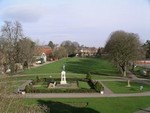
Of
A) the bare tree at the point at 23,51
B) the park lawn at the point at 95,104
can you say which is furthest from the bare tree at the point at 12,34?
the park lawn at the point at 95,104

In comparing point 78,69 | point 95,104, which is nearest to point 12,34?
point 78,69

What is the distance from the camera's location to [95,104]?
34.2m

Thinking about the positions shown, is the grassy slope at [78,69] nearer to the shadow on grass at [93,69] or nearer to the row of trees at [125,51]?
the shadow on grass at [93,69]

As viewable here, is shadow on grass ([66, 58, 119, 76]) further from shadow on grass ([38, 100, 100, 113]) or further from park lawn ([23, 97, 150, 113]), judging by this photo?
shadow on grass ([38, 100, 100, 113])

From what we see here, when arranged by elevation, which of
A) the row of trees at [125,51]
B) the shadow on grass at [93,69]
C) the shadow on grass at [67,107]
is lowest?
the shadow on grass at [67,107]

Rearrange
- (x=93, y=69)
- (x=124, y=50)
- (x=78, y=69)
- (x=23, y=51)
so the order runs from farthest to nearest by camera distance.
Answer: (x=93, y=69), (x=78, y=69), (x=23, y=51), (x=124, y=50)

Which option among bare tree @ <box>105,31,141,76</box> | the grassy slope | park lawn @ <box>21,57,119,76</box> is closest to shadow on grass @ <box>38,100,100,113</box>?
bare tree @ <box>105,31,141,76</box>

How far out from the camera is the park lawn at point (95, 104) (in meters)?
31.4

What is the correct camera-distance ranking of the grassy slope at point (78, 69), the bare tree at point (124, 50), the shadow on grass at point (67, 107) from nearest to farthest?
the shadow on grass at point (67, 107) → the bare tree at point (124, 50) → the grassy slope at point (78, 69)

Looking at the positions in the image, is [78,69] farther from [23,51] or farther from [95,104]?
[95,104]

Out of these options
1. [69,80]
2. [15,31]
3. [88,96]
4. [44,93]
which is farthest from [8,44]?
[88,96]

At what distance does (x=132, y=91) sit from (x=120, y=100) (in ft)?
25.4

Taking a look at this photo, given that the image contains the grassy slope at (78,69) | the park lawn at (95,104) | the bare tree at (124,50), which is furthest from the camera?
the grassy slope at (78,69)

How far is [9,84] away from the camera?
50.7 ft
